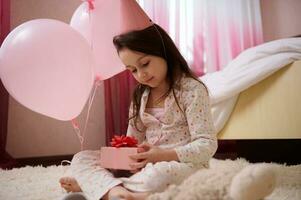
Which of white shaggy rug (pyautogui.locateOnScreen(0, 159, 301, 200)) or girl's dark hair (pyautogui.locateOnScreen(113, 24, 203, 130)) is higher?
girl's dark hair (pyautogui.locateOnScreen(113, 24, 203, 130))

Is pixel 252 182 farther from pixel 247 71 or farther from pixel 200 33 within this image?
pixel 200 33

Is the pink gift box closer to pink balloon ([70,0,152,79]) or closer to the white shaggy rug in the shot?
the white shaggy rug

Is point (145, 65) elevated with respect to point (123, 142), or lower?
elevated

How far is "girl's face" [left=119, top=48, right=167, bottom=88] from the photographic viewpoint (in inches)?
34.1

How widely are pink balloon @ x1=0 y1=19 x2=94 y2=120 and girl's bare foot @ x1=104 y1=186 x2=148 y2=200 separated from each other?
0.37m

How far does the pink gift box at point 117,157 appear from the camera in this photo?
74cm

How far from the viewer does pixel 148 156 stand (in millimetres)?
722

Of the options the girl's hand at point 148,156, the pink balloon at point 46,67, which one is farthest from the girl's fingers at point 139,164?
the pink balloon at point 46,67

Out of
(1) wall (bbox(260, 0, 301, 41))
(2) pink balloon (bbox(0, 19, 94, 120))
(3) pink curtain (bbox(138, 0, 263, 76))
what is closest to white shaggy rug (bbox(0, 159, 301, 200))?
(2) pink balloon (bbox(0, 19, 94, 120))

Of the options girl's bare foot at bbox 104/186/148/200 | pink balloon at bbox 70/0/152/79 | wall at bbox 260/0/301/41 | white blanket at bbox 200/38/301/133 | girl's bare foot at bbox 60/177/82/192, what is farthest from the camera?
wall at bbox 260/0/301/41

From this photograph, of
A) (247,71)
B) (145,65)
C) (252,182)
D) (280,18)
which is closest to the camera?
(252,182)

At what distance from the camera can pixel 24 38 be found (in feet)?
3.07

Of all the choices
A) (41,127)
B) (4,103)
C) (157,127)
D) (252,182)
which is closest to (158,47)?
(157,127)

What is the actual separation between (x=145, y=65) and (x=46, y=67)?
0.30m
